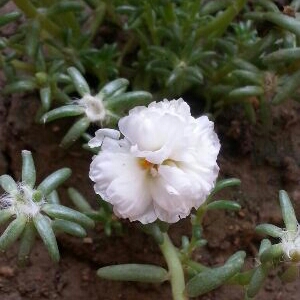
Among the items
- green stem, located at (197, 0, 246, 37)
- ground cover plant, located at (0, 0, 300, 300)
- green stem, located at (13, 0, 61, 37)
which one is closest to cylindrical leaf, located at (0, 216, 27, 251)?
ground cover plant, located at (0, 0, 300, 300)

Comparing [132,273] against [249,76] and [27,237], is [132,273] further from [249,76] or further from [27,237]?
[249,76]

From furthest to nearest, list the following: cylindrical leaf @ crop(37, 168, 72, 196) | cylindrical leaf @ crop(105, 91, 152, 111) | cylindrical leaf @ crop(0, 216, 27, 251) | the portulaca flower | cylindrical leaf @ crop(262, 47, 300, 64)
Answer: cylindrical leaf @ crop(262, 47, 300, 64), cylindrical leaf @ crop(105, 91, 152, 111), cylindrical leaf @ crop(37, 168, 72, 196), cylindrical leaf @ crop(0, 216, 27, 251), the portulaca flower

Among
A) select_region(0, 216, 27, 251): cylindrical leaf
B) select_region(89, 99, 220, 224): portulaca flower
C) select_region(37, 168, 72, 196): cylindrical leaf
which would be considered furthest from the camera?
select_region(37, 168, 72, 196): cylindrical leaf

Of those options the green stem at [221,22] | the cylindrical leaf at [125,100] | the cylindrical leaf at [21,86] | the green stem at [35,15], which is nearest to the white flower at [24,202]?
the cylindrical leaf at [125,100]

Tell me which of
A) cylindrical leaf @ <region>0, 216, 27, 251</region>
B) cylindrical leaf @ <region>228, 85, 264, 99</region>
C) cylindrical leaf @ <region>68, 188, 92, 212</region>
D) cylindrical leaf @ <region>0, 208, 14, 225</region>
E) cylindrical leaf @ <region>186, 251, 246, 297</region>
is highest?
cylindrical leaf @ <region>0, 208, 14, 225</region>

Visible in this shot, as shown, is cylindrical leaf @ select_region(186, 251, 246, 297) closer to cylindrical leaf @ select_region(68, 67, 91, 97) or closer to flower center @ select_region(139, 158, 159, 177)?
flower center @ select_region(139, 158, 159, 177)

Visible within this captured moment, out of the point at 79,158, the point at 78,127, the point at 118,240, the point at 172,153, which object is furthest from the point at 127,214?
the point at 79,158

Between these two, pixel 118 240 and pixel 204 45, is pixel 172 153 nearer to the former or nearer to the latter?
pixel 118 240
